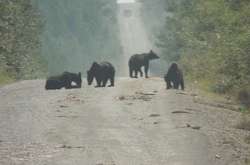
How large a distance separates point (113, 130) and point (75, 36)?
96215 millimetres

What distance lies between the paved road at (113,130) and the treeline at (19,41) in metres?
17.2

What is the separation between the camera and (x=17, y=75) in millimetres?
48875

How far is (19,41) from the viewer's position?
56.7 meters

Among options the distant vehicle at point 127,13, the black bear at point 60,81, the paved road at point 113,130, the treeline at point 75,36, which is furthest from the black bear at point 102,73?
the distant vehicle at point 127,13

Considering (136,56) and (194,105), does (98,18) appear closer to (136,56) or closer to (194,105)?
(136,56)

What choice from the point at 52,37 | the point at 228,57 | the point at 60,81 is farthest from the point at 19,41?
the point at 52,37

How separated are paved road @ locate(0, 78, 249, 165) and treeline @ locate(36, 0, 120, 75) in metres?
67.9

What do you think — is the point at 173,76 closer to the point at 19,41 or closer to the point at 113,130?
the point at 113,130

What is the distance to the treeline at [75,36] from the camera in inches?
3794

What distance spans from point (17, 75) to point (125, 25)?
11768cm

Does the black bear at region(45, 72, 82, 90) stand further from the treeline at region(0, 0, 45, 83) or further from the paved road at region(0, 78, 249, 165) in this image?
the treeline at region(0, 0, 45, 83)

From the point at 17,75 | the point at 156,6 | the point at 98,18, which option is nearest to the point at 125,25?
the point at 156,6

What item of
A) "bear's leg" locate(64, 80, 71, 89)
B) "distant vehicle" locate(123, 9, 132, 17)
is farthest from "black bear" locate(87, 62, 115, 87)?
"distant vehicle" locate(123, 9, 132, 17)

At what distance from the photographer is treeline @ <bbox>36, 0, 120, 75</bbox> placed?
316 ft
